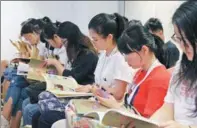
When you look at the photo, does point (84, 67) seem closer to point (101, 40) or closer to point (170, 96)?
point (101, 40)

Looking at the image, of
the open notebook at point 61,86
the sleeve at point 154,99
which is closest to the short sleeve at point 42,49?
the open notebook at point 61,86

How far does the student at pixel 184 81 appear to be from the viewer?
111 cm

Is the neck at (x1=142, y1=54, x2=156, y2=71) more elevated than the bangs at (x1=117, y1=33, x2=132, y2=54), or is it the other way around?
the bangs at (x1=117, y1=33, x2=132, y2=54)

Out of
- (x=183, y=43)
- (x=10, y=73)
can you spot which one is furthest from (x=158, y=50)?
(x=10, y=73)

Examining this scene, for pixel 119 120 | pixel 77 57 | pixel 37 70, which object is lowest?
pixel 37 70

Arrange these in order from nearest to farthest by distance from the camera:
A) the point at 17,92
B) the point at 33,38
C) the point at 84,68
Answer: the point at 84,68, the point at 17,92, the point at 33,38

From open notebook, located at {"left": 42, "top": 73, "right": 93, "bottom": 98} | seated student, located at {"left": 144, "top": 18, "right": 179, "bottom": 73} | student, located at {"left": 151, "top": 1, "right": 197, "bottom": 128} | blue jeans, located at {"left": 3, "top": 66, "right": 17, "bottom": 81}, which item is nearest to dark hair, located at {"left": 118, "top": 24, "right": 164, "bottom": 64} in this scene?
seated student, located at {"left": 144, "top": 18, "right": 179, "bottom": 73}

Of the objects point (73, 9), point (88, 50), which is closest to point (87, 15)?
point (73, 9)

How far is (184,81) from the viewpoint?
1.27 meters

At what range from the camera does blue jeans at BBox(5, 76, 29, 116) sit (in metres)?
2.72

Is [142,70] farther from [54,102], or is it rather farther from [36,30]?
[36,30]

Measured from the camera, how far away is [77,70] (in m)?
2.32

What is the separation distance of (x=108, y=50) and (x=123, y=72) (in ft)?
0.80

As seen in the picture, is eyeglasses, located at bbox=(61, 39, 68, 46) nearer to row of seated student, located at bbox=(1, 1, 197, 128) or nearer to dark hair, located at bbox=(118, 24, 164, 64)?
row of seated student, located at bbox=(1, 1, 197, 128)
